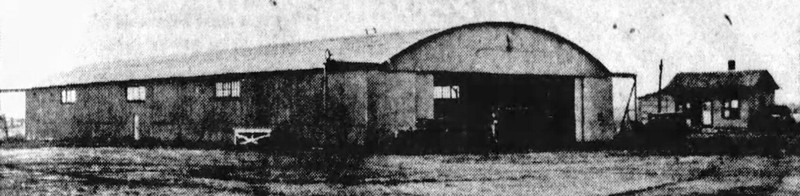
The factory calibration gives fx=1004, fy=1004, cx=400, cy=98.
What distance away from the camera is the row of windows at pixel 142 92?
102 feet

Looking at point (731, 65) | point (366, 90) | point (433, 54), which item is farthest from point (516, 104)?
point (731, 65)

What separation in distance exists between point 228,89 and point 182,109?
2395mm

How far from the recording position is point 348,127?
26859 mm

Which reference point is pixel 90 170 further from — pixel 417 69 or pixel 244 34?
pixel 244 34

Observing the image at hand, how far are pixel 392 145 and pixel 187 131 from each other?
9.12 metres

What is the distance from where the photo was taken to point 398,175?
53.1 feet

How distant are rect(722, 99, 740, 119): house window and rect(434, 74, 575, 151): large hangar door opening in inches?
1152

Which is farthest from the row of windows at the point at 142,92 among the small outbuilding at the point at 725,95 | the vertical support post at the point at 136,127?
the small outbuilding at the point at 725,95

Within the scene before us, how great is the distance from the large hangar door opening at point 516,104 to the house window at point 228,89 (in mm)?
6176

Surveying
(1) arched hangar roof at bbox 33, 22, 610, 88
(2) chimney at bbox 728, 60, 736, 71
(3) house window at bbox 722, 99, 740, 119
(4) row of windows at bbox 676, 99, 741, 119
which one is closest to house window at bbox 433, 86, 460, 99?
(1) arched hangar roof at bbox 33, 22, 610, 88

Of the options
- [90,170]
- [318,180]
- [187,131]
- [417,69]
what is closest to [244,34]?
[187,131]

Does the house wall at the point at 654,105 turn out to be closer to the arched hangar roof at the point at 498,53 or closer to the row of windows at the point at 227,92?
the row of windows at the point at 227,92

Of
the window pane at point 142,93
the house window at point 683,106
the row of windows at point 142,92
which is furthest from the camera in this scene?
the house window at point 683,106

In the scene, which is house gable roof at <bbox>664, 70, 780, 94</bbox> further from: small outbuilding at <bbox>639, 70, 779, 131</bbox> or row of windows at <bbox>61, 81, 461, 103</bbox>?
row of windows at <bbox>61, 81, 461, 103</bbox>
